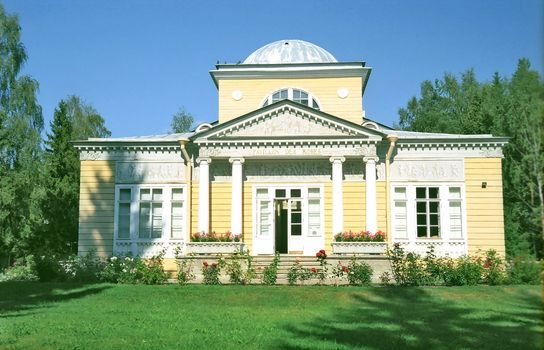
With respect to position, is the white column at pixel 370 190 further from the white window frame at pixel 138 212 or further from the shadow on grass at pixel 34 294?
the shadow on grass at pixel 34 294

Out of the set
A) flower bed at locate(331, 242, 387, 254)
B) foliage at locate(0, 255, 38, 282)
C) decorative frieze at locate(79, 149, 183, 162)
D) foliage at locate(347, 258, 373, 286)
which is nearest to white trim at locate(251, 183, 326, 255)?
flower bed at locate(331, 242, 387, 254)

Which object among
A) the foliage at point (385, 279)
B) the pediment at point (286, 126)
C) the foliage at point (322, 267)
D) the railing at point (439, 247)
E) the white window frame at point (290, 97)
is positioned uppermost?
the white window frame at point (290, 97)

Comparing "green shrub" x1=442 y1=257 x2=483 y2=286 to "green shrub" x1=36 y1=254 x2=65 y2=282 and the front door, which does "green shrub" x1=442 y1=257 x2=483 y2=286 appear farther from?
"green shrub" x1=36 y1=254 x2=65 y2=282

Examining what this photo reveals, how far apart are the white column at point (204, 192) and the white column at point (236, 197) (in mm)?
900

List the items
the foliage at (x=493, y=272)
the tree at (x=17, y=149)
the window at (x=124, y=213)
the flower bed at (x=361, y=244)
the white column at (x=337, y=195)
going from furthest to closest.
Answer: the tree at (x=17, y=149) < the window at (x=124, y=213) < the white column at (x=337, y=195) < the flower bed at (x=361, y=244) < the foliage at (x=493, y=272)

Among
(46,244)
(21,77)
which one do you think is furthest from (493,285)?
(21,77)

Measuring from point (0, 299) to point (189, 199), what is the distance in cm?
807

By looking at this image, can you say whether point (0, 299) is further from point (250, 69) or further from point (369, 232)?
point (250, 69)

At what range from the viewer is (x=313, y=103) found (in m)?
23.8

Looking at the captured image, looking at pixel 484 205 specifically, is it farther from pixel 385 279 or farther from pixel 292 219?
pixel 292 219

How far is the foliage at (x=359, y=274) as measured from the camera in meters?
17.0

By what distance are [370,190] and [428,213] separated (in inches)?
100

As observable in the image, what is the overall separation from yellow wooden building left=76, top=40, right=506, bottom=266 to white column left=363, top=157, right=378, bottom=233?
0.12 feet

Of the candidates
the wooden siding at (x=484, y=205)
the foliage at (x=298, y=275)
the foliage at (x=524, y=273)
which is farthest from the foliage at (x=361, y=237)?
the foliage at (x=524, y=273)
